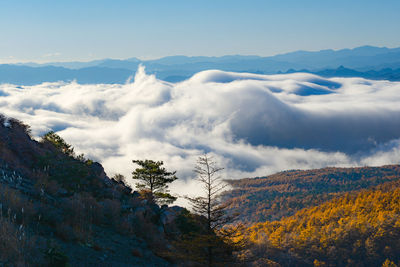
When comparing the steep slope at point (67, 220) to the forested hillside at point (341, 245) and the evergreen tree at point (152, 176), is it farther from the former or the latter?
the forested hillside at point (341, 245)

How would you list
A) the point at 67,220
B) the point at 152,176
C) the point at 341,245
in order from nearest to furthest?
the point at 67,220
the point at 152,176
the point at 341,245

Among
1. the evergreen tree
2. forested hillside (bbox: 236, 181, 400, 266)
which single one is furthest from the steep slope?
forested hillside (bbox: 236, 181, 400, 266)

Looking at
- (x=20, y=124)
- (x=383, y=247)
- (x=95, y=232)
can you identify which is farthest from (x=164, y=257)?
(x=383, y=247)

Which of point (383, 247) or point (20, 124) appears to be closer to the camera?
point (20, 124)

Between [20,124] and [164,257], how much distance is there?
19462mm

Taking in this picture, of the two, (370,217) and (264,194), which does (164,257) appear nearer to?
(370,217)

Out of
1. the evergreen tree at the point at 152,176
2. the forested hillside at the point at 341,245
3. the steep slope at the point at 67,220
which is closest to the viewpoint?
the steep slope at the point at 67,220

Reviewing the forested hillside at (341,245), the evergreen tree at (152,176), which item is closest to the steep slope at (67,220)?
the evergreen tree at (152,176)

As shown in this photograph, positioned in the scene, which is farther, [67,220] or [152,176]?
[152,176]

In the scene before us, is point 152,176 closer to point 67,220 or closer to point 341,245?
point 67,220

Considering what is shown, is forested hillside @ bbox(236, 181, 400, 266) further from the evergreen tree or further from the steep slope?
the steep slope

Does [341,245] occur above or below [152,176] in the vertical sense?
below

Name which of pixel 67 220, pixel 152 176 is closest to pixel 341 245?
pixel 152 176

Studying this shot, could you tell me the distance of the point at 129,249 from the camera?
12.5 m
